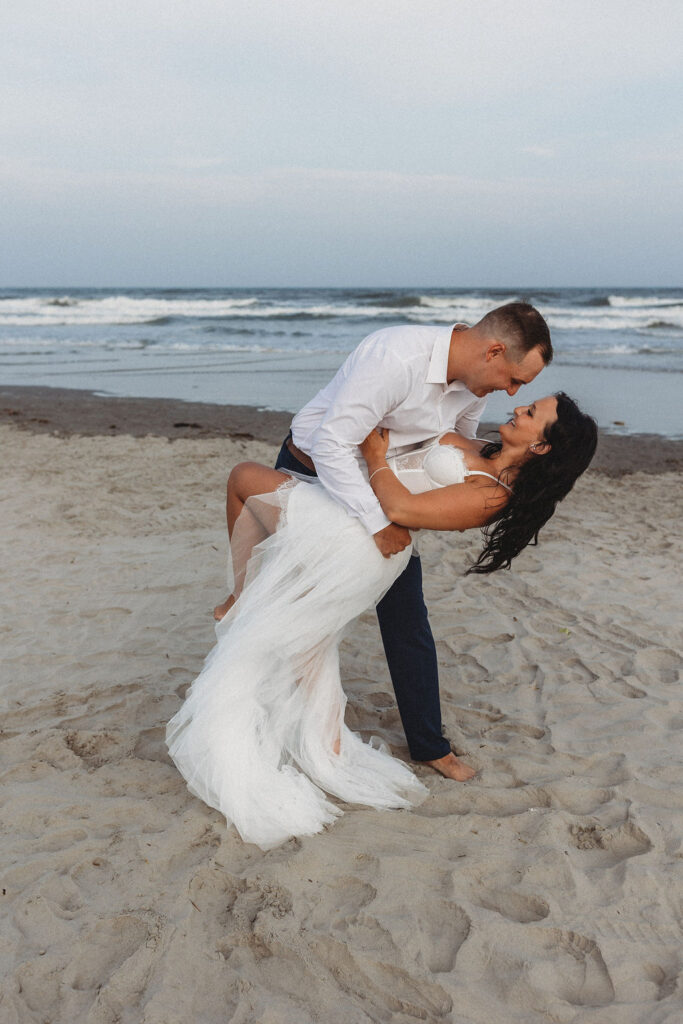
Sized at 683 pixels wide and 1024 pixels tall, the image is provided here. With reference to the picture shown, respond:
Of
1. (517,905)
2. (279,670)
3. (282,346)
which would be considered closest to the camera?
(517,905)

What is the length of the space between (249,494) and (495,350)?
1.07 metres

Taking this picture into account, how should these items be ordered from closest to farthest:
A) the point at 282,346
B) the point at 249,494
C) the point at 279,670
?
the point at 279,670 → the point at 249,494 → the point at 282,346

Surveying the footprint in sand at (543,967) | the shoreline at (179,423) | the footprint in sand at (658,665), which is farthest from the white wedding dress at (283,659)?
the shoreline at (179,423)

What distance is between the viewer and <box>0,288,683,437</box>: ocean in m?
Answer: 13.6

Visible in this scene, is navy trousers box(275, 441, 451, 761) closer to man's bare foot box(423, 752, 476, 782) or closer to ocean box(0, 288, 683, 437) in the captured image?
man's bare foot box(423, 752, 476, 782)

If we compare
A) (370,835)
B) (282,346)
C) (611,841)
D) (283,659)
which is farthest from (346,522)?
(282,346)

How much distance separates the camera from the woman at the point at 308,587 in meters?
2.89

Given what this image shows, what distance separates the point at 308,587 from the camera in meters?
2.95

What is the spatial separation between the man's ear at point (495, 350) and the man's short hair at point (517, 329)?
0.05 ft

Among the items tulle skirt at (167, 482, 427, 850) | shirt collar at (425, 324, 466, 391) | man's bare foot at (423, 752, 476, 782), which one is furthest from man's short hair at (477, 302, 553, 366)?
man's bare foot at (423, 752, 476, 782)

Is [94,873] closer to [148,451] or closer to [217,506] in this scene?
[217,506]

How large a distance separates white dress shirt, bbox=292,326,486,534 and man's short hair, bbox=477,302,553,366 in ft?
0.55
